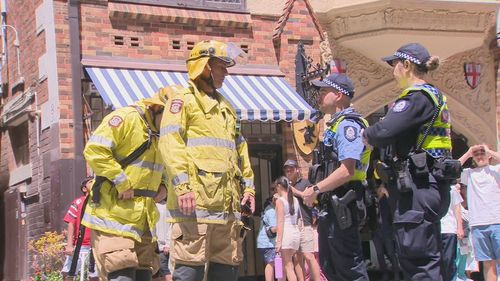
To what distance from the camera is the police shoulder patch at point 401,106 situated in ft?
15.8

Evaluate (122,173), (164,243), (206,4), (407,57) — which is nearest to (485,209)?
(164,243)

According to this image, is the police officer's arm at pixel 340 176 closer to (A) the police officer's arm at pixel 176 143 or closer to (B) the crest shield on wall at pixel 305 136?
(A) the police officer's arm at pixel 176 143

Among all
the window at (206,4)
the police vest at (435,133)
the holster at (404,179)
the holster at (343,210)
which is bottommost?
the holster at (343,210)

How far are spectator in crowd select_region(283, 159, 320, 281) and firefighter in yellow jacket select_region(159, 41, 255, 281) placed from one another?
500cm

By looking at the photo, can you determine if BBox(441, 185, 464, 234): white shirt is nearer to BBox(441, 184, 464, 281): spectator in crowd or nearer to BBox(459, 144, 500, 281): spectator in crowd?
BBox(441, 184, 464, 281): spectator in crowd

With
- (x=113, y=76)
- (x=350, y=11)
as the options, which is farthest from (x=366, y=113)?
(x=113, y=76)

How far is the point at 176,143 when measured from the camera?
5.02 m

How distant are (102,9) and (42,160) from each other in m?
2.61

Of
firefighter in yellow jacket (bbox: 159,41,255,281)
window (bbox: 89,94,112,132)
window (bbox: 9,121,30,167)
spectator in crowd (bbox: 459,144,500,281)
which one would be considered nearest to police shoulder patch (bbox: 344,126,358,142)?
firefighter in yellow jacket (bbox: 159,41,255,281)

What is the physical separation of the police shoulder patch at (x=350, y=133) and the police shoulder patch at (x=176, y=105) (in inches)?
52.1

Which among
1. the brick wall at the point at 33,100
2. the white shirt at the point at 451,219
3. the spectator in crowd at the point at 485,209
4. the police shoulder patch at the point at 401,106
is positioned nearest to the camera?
the police shoulder patch at the point at 401,106

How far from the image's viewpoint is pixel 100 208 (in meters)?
5.61

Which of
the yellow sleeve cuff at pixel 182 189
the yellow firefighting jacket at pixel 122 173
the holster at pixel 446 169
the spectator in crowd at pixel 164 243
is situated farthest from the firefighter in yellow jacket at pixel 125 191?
the spectator in crowd at pixel 164 243

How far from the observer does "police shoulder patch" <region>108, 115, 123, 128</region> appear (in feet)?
18.5
